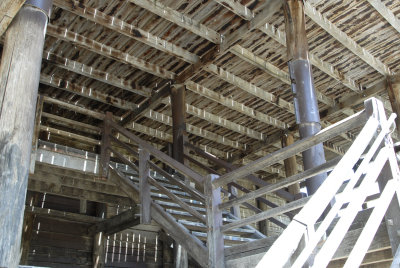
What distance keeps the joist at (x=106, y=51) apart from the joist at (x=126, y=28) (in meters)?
0.62

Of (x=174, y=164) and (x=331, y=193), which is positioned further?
(x=174, y=164)

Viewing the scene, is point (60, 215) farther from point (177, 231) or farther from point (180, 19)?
point (180, 19)

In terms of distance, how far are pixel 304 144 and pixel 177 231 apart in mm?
2351

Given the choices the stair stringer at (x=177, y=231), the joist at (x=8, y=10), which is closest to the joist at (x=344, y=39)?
the stair stringer at (x=177, y=231)

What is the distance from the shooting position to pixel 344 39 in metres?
7.85

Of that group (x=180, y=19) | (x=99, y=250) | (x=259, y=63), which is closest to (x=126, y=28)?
(x=180, y=19)

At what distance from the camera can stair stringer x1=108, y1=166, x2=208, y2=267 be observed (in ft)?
15.9

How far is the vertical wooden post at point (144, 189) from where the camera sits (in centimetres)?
609

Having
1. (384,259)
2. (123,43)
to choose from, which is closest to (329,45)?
(123,43)

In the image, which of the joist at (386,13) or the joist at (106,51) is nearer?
the joist at (386,13)

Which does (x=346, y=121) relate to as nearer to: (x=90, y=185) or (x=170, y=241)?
(x=90, y=185)

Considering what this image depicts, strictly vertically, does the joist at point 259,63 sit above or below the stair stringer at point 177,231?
above

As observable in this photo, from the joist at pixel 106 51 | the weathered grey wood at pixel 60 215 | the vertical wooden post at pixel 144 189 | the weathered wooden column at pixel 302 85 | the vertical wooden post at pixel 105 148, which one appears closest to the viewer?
the weathered wooden column at pixel 302 85

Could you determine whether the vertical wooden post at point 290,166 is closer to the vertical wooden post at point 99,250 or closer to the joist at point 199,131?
the joist at point 199,131
